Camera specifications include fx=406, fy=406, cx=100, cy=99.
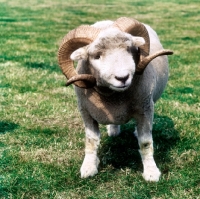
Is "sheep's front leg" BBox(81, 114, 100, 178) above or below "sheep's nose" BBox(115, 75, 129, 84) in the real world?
below

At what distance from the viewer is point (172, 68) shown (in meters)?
10.4

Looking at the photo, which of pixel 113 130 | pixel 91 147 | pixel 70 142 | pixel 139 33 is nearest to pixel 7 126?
pixel 70 142

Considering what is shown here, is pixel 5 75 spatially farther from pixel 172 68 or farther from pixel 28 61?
pixel 172 68

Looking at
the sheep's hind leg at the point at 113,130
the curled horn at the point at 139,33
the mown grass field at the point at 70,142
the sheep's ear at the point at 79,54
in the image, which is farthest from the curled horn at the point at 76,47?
the sheep's hind leg at the point at 113,130

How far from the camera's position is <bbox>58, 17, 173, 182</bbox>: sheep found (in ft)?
12.8

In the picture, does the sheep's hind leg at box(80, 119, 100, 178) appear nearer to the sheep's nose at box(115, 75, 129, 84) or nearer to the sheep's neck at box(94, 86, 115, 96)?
the sheep's neck at box(94, 86, 115, 96)

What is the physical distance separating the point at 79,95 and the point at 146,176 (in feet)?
4.00

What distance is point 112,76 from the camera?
12.5 ft

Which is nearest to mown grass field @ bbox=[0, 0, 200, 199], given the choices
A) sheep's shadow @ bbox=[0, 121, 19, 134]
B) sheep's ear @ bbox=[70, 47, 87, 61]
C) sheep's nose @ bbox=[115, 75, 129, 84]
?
sheep's shadow @ bbox=[0, 121, 19, 134]

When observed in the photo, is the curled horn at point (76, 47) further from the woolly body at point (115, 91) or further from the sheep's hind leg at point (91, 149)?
the sheep's hind leg at point (91, 149)

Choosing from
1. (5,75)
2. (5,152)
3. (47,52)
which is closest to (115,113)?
(5,152)

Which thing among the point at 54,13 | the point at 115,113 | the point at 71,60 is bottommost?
the point at 54,13

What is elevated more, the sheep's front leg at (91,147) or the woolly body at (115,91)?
the woolly body at (115,91)

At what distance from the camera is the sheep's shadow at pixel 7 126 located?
612 centimetres
